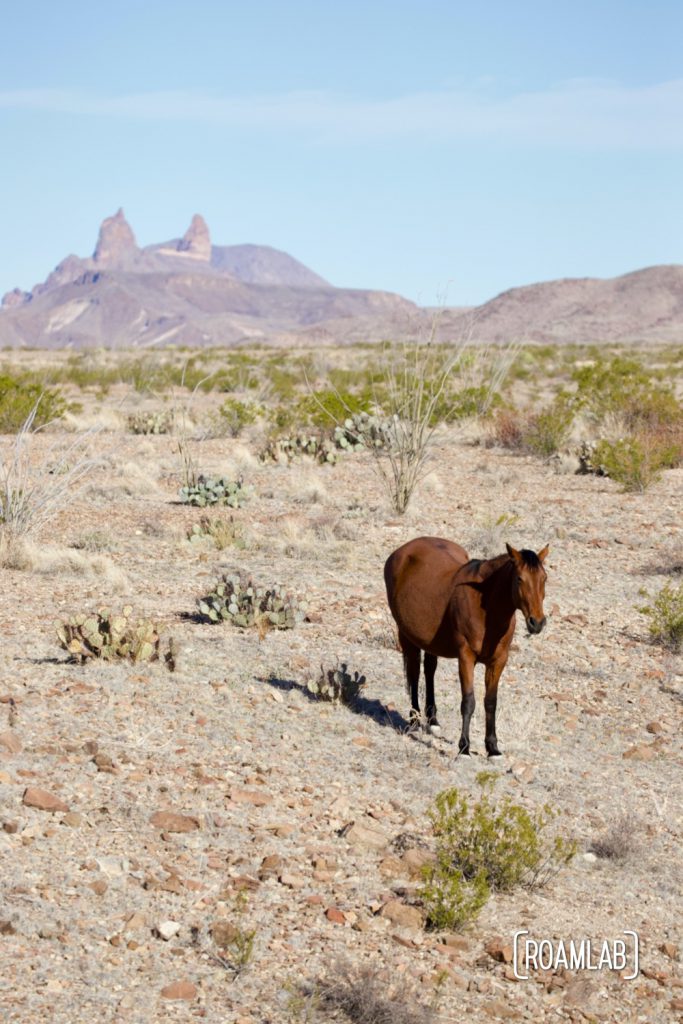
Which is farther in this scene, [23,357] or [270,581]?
[23,357]

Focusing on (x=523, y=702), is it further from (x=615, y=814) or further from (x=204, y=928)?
(x=204, y=928)

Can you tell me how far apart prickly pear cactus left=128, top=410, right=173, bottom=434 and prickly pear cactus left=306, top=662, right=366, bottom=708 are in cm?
1532

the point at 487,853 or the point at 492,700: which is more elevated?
the point at 492,700

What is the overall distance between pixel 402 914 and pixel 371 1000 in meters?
0.81

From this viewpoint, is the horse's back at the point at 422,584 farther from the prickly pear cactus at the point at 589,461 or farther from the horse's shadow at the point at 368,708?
the prickly pear cactus at the point at 589,461

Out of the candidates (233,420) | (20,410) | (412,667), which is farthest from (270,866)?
(20,410)

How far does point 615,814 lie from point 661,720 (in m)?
1.80

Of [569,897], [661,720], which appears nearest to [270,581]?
[661,720]

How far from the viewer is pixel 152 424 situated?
22.8 metres

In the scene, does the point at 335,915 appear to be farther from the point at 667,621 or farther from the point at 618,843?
the point at 667,621

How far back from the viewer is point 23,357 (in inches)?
2286

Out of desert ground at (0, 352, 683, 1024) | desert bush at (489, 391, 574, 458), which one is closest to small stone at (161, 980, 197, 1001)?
desert ground at (0, 352, 683, 1024)

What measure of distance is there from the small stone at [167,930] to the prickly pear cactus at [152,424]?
59.6ft

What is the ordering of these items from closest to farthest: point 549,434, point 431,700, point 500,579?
point 500,579, point 431,700, point 549,434
